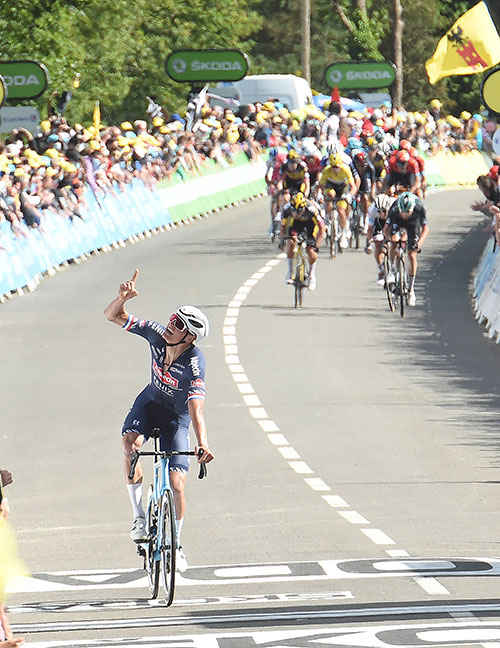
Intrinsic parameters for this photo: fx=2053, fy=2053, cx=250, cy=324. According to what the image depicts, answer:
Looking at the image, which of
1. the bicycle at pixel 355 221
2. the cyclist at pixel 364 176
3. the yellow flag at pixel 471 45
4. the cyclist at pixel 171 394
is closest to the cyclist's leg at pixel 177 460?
the cyclist at pixel 171 394

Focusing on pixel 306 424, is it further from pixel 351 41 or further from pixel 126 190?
pixel 351 41

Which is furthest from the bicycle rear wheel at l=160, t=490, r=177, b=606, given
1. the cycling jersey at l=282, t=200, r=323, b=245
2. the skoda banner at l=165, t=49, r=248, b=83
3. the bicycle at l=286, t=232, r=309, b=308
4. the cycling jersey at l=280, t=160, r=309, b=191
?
the skoda banner at l=165, t=49, r=248, b=83

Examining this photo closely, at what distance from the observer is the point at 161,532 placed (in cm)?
1124

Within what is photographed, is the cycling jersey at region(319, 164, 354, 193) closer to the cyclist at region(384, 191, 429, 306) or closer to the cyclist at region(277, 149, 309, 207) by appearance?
the cyclist at region(277, 149, 309, 207)

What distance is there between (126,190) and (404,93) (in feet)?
212

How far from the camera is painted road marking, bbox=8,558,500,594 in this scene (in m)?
11.9

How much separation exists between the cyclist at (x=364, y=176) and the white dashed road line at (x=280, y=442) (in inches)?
217

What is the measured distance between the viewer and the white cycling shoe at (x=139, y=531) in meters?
11.7

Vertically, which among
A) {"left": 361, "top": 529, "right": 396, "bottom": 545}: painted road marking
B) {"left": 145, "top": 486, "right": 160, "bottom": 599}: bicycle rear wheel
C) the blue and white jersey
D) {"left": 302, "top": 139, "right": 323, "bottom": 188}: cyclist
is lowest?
{"left": 302, "top": 139, "right": 323, "bottom": 188}: cyclist

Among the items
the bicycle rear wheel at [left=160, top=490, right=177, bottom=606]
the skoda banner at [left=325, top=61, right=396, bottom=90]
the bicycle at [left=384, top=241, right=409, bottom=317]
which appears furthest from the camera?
the skoda banner at [left=325, top=61, right=396, bottom=90]

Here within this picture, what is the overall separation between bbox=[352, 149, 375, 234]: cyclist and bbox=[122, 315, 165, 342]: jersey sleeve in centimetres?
2485

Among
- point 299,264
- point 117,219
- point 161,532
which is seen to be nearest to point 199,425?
point 161,532

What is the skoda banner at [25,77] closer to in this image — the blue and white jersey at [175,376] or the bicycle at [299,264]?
the bicycle at [299,264]

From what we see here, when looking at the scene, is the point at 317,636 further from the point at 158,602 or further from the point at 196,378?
the point at 196,378
